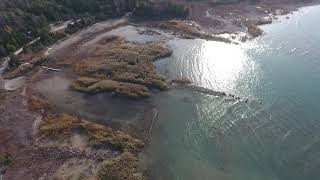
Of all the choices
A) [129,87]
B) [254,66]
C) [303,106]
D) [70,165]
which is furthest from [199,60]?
[70,165]

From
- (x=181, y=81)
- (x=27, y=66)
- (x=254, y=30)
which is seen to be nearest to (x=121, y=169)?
(x=181, y=81)

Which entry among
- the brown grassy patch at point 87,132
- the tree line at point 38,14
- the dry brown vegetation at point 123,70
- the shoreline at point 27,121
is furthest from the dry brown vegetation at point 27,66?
the brown grassy patch at point 87,132

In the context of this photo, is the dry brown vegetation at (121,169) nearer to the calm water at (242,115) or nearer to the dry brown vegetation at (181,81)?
the calm water at (242,115)

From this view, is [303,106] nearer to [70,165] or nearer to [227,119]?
[227,119]

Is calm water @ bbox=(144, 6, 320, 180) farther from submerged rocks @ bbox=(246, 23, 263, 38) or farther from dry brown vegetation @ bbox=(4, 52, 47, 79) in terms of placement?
dry brown vegetation @ bbox=(4, 52, 47, 79)

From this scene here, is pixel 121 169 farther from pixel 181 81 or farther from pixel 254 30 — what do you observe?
pixel 254 30
